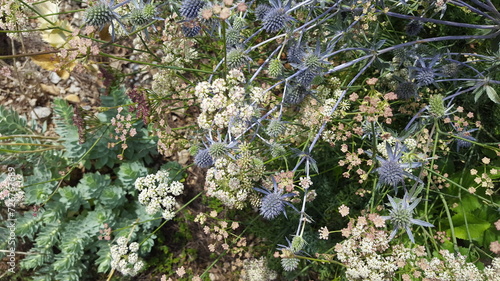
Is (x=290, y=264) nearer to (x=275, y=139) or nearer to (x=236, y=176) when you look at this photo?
(x=236, y=176)

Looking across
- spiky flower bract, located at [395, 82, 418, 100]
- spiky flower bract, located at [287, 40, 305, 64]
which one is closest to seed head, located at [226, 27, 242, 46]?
spiky flower bract, located at [287, 40, 305, 64]

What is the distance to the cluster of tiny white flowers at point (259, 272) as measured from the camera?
308 cm

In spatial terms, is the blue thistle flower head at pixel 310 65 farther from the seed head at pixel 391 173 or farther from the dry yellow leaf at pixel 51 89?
the dry yellow leaf at pixel 51 89

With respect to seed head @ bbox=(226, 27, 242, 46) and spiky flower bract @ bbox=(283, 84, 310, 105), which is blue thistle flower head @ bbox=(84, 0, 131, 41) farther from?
spiky flower bract @ bbox=(283, 84, 310, 105)

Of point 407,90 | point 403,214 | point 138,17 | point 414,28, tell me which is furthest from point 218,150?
point 414,28

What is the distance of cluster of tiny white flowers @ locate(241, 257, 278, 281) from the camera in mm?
3080

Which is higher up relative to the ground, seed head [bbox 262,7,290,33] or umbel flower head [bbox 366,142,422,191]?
seed head [bbox 262,7,290,33]

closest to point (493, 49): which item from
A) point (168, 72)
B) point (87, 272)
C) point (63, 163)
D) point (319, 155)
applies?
point (319, 155)

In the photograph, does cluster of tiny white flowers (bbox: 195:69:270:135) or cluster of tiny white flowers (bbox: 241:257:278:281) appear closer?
cluster of tiny white flowers (bbox: 195:69:270:135)

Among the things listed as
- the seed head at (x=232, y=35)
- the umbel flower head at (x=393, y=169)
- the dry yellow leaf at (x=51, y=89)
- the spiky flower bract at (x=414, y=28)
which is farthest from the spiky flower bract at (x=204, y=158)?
the dry yellow leaf at (x=51, y=89)

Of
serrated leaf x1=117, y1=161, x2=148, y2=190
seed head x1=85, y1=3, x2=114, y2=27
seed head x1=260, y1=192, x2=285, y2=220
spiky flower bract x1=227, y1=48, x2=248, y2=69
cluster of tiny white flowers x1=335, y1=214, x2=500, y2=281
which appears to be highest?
seed head x1=85, y1=3, x2=114, y2=27

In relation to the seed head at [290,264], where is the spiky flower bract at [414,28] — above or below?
above

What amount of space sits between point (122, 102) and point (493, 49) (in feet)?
10.1

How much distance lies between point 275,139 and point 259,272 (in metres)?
1.19
